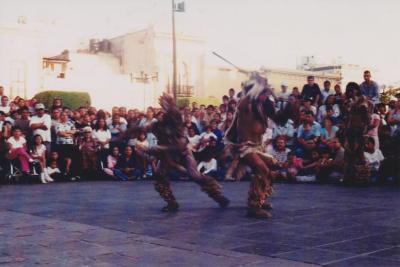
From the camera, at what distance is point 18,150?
13250mm

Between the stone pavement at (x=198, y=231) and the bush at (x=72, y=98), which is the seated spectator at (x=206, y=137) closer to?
the stone pavement at (x=198, y=231)

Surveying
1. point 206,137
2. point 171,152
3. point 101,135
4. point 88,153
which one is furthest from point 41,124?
point 171,152

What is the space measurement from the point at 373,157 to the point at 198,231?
7.00 meters

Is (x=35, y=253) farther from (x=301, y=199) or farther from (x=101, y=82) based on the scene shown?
(x=101, y=82)

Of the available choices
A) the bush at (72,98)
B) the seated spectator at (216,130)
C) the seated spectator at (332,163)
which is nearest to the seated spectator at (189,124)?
the seated spectator at (216,130)

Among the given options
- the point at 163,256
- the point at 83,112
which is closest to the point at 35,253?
the point at 163,256

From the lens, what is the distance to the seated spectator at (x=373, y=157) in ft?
39.8

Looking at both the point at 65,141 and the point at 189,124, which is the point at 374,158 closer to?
the point at 189,124

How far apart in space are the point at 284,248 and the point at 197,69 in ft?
134

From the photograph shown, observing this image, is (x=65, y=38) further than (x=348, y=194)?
Yes

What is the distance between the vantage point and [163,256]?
4.96 metres

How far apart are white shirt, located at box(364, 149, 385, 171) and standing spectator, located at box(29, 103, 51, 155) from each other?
7356mm

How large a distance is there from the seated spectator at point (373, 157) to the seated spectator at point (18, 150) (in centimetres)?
760

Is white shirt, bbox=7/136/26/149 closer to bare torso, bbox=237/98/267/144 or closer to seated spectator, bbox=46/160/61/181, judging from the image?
seated spectator, bbox=46/160/61/181
